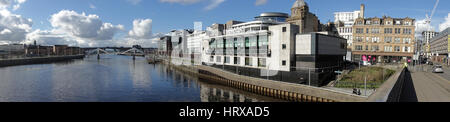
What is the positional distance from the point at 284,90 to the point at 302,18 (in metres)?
31.1

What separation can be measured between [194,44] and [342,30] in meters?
78.1

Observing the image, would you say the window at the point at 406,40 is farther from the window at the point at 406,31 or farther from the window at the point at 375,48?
the window at the point at 375,48

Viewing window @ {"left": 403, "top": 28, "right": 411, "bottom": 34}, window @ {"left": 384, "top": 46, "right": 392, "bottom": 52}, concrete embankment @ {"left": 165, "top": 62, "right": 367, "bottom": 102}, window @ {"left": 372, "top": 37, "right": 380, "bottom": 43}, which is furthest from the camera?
window @ {"left": 372, "top": 37, "right": 380, "bottom": 43}

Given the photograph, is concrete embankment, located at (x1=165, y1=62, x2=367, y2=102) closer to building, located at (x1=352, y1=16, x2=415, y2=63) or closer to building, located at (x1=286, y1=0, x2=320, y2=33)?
building, located at (x1=286, y1=0, x2=320, y2=33)

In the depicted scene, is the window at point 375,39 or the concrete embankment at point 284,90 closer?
the concrete embankment at point 284,90

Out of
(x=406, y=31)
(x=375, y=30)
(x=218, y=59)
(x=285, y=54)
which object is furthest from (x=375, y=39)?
(x=285, y=54)

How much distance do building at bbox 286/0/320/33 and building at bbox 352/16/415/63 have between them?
26702mm

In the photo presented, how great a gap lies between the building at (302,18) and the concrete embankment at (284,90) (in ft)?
79.3

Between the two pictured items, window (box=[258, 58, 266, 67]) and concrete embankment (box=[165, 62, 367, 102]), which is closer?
Answer: concrete embankment (box=[165, 62, 367, 102])

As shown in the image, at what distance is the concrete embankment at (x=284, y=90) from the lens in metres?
27.5

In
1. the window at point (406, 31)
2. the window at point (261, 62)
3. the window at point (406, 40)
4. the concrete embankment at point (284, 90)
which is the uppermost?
the window at point (406, 31)

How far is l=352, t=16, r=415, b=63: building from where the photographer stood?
74438 mm

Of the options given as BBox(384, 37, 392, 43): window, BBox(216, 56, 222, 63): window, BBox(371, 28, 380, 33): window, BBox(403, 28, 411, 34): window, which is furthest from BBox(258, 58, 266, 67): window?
BBox(403, 28, 411, 34): window

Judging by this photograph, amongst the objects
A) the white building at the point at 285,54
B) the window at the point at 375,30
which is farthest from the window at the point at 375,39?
the white building at the point at 285,54
